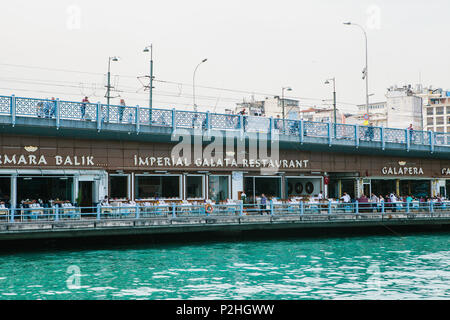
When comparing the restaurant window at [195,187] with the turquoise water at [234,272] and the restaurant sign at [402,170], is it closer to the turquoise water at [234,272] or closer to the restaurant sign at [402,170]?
the turquoise water at [234,272]

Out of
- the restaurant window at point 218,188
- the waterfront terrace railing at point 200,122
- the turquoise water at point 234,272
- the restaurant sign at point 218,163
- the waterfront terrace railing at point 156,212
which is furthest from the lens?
the restaurant window at point 218,188

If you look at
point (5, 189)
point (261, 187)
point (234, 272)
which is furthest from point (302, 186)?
point (234, 272)

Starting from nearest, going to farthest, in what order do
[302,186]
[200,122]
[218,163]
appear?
[200,122]
[218,163]
[302,186]

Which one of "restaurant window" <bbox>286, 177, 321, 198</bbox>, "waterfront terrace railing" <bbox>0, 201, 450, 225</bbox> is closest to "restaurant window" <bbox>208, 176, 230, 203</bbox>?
"waterfront terrace railing" <bbox>0, 201, 450, 225</bbox>

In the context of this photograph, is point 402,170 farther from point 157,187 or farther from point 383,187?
point 157,187

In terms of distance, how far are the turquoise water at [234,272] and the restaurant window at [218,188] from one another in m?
7.64

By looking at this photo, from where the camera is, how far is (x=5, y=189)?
1145 inches

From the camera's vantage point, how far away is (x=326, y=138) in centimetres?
3716

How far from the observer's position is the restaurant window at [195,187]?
34625 millimetres

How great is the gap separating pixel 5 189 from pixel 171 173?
9.52 metres

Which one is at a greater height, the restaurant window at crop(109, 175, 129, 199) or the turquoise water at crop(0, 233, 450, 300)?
the restaurant window at crop(109, 175, 129, 199)

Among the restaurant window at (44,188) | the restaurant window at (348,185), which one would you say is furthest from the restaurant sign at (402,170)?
the restaurant window at (44,188)

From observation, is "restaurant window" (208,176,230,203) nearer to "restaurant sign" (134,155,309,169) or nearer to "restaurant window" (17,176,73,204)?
"restaurant sign" (134,155,309,169)

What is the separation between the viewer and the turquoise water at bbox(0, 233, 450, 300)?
16188mm
